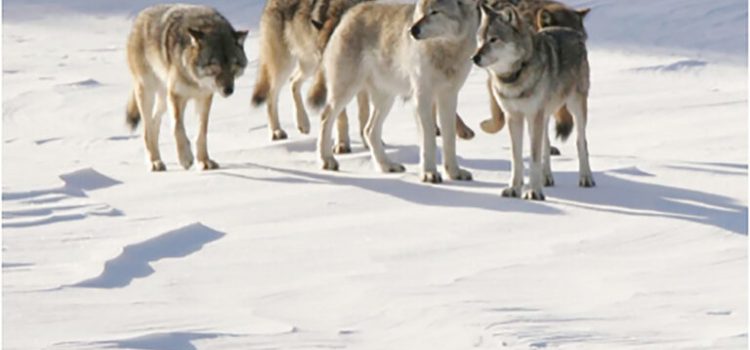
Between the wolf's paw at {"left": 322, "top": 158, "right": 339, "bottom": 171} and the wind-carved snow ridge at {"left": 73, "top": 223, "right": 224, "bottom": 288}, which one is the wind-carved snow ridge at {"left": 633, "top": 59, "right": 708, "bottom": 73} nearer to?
the wolf's paw at {"left": 322, "top": 158, "right": 339, "bottom": 171}

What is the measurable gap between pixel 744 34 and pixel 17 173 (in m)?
8.20

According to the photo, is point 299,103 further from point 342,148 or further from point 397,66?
point 397,66

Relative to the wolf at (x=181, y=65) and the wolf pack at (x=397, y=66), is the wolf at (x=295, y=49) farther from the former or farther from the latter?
the wolf at (x=181, y=65)

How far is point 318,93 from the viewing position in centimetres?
1216

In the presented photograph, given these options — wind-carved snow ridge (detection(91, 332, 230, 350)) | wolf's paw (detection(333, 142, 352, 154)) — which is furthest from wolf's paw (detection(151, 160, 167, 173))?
wind-carved snow ridge (detection(91, 332, 230, 350))

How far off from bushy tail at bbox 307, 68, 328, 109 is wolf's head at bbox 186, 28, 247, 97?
0.54 m

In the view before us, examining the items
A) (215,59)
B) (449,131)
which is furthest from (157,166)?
(449,131)

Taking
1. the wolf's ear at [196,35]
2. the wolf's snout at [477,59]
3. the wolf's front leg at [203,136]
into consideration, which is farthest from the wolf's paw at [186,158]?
the wolf's snout at [477,59]

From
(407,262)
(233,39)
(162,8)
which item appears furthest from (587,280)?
(162,8)

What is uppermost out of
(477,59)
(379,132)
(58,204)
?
(477,59)

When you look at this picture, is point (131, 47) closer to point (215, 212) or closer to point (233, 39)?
point (233, 39)

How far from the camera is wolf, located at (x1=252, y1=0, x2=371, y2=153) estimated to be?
1270 cm

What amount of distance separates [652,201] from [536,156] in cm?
74

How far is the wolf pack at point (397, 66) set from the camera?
1044 centimetres
